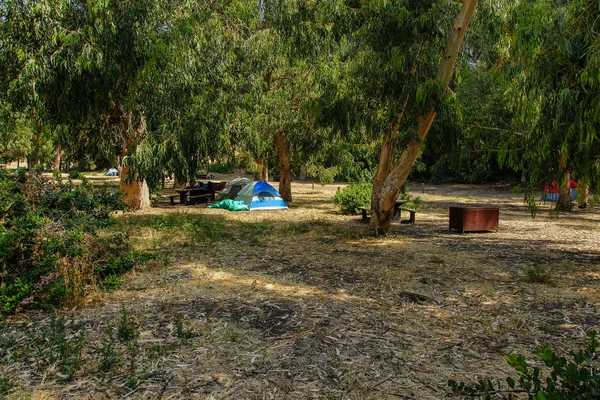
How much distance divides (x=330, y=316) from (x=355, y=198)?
9.94 m

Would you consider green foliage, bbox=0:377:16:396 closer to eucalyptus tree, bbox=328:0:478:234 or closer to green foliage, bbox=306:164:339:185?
eucalyptus tree, bbox=328:0:478:234

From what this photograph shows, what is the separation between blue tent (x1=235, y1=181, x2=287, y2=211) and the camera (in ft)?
53.3

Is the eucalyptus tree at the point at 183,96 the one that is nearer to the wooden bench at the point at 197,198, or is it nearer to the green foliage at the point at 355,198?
the green foliage at the point at 355,198

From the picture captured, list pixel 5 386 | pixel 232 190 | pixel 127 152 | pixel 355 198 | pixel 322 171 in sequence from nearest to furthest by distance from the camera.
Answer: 1. pixel 5 386
2. pixel 127 152
3. pixel 355 198
4. pixel 322 171
5. pixel 232 190

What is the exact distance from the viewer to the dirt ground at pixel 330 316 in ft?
11.5

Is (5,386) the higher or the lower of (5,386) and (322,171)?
the lower

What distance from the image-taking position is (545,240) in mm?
10211

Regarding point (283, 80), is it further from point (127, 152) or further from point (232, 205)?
point (127, 152)

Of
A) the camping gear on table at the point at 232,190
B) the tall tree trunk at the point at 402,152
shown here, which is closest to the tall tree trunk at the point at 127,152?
the camping gear on table at the point at 232,190

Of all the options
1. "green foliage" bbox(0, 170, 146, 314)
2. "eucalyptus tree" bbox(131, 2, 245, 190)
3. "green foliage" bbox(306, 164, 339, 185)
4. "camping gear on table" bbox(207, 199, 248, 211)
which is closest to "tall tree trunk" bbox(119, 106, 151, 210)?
"eucalyptus tree" bbox(131, 2, 245, 190)

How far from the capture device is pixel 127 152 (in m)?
10.5

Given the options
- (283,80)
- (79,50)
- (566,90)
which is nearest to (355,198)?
(283,80)

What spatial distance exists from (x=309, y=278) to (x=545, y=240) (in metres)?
6.27

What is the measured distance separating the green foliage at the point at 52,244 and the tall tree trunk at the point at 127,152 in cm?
82
